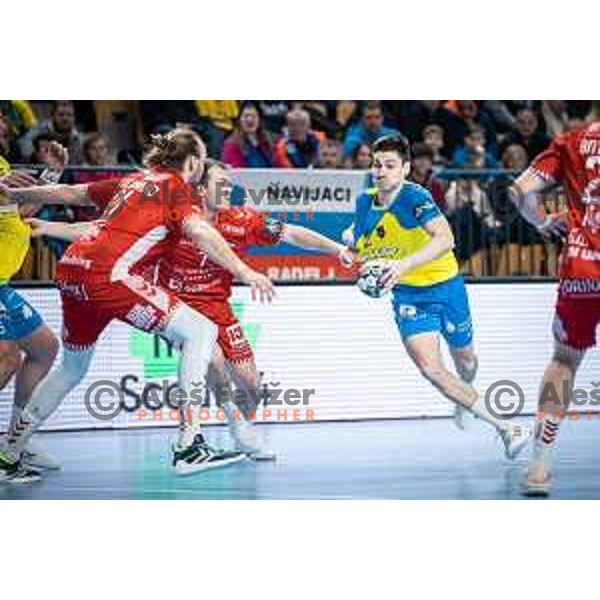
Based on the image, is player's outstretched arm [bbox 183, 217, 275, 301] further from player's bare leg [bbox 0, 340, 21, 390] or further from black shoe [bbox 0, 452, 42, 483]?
black shoe [bbox 0, 452, 42, 483]

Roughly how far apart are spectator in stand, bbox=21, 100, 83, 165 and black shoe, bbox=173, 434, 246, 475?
50.1 inches

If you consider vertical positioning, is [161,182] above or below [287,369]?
above

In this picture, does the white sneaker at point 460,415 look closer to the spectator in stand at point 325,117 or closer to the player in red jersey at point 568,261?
the player in red jersey at point 568,261

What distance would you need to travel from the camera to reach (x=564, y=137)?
827 centimetres

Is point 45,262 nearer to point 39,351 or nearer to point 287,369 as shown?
point 39,351

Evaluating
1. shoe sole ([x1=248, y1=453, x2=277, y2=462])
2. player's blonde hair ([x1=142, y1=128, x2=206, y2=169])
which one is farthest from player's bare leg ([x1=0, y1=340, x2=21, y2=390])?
shoe sole ([x1=248, y1=453, x2=277, y2=462])

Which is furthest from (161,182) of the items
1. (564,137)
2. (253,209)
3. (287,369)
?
(564,137)

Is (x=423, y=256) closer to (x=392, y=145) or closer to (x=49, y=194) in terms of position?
(x=392, y=145)

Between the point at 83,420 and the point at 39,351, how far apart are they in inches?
13.5

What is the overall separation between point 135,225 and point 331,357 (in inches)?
38.9

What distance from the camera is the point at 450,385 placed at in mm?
8383

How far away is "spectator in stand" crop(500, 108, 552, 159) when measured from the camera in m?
8.38

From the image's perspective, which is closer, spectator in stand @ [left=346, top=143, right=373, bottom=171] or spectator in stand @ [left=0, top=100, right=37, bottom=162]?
spectator in stand @ [left=0, top=100, right=37, bottom=162]

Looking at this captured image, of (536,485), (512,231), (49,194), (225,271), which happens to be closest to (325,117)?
(225,271)
